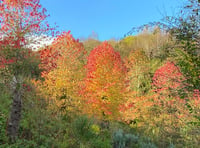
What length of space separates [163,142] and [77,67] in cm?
751

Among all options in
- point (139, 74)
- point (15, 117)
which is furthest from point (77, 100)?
point (139, 74)

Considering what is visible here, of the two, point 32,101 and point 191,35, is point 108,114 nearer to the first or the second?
point 32,101

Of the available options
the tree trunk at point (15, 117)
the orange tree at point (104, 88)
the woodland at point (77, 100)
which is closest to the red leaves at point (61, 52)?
the woodland at point (77, 100)

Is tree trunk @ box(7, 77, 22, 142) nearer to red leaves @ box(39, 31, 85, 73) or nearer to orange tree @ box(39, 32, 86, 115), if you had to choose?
orange tree @ box(39, 32, 86, 115)

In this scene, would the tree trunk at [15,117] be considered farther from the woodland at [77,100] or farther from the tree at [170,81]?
the tree at [170,81]

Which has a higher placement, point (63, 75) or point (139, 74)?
point (139, 74)

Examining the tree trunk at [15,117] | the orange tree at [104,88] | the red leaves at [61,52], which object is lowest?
the tree trunk at [15,117]

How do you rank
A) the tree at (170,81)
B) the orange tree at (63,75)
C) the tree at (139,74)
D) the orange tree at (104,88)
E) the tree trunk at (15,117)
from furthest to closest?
the tree at (139,74) < the orange tree at (104,88) < the orange tree at (63,75) < the tree trunk at (15,117) < the tree at (170,81)

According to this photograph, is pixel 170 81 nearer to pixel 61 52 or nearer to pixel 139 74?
Answer: pixel 61 52

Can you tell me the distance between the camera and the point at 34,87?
11336mm

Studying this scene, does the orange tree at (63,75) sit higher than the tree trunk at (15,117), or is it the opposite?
the orange tree at (63,75)

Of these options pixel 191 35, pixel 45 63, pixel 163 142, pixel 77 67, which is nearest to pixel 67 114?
pixel 77 67

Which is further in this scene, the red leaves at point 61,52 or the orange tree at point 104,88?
the orange tree at point 104,88

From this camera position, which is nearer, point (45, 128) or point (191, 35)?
point (191, 35)
